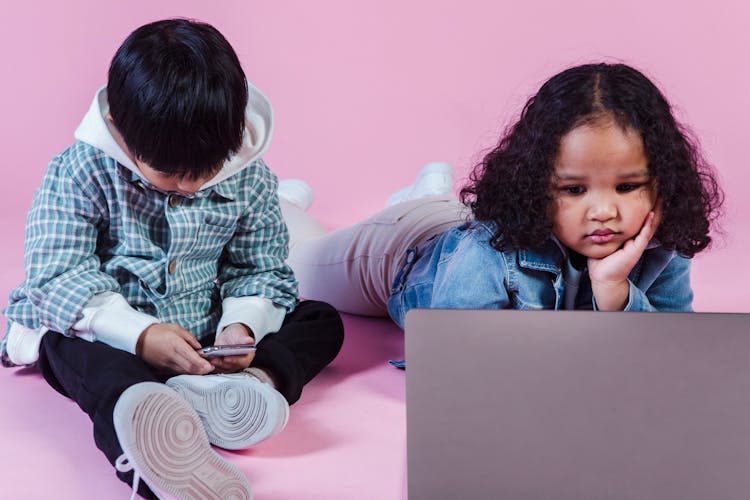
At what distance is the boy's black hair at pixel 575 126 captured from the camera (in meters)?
1.10

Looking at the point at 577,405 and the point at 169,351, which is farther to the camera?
the point at 169,351

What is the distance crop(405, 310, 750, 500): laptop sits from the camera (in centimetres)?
66

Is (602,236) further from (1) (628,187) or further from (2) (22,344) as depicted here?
(2) (22,344)

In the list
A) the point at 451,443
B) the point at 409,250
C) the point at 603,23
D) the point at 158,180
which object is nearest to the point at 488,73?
the point at 603,23

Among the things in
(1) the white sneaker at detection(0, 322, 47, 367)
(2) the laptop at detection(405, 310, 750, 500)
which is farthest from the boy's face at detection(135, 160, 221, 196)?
(2) the laptop at detection(405, 310, 750, 500)

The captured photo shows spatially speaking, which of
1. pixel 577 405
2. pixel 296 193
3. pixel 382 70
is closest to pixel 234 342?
pixel 577 405

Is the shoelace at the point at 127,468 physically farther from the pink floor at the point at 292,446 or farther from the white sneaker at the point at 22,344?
the white sneaker at the point at 22,344

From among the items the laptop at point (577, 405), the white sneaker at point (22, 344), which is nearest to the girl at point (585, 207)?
A: the laptop at point (577, 405)

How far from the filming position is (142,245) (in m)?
1.24

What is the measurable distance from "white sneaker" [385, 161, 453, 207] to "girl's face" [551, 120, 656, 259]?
0.70 m

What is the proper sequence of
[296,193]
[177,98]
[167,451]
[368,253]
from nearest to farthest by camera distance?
1. [167,451]
2. [177,98]
3. [368,253]
4. [296,193]

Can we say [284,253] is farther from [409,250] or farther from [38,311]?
[38,311]

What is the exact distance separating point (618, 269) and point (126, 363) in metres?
A: 0.58

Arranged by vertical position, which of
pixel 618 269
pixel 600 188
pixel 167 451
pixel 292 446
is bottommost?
pixel 292 446
